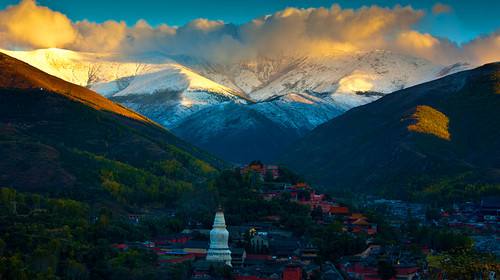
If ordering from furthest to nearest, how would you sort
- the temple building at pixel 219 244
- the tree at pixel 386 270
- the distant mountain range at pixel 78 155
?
the distant mountain range at pixel 78 155
the temple building at pixel 219 244
the tree at pixel 386 270

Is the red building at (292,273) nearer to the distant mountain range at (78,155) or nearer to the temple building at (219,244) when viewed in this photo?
the temple building at (219,244)

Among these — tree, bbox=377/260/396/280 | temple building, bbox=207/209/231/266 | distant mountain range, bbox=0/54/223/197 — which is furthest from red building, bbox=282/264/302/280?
distant mountain range, bbox=0/54/223/197

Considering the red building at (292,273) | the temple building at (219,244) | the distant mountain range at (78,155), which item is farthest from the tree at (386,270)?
the distant mountain range at (78,155)

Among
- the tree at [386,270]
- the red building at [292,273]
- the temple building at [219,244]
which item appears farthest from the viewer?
the temple building at [219,244]

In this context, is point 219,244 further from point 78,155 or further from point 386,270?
point 78,155

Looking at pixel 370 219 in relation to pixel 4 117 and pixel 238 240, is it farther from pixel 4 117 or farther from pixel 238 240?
pixel 4 117

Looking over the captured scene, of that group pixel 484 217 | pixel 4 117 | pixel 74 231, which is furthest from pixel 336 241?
pixel 4 117
